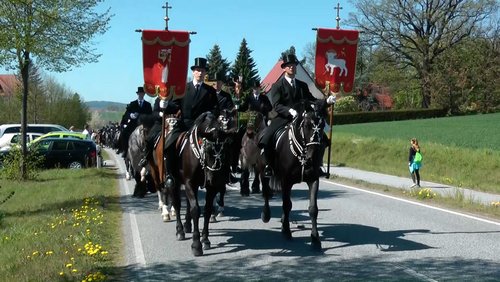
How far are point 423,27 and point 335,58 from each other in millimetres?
56162

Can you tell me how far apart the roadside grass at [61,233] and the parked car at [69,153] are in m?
7.83

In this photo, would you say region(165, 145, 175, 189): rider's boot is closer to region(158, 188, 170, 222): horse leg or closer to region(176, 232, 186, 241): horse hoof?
region(176, 232, 186, 241): horse hoof

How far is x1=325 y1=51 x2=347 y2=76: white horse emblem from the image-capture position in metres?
11.7

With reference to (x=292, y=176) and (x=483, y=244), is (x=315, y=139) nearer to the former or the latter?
(x=292, y=176)

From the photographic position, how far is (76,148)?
28.0 meters

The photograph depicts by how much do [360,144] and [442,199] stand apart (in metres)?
23.2

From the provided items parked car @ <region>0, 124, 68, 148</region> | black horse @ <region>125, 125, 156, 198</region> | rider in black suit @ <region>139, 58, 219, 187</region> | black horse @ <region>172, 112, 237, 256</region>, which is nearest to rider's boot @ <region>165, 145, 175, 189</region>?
rider in black suit @ <region>139, 58, 219, 187</region>

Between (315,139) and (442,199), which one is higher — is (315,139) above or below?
above

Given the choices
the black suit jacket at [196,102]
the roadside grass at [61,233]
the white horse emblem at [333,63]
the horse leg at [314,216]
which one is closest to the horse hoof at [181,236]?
the roadside grass at [61,233]

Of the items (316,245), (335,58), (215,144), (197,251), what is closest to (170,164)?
(215,144)

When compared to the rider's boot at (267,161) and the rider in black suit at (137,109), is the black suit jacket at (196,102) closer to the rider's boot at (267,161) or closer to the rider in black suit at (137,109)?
the rider's boot at (267,161)

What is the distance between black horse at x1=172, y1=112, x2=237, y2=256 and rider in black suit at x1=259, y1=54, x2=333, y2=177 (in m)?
1.51

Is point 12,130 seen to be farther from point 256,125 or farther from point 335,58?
point 335,58

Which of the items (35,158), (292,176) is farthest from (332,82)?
(35,158)
